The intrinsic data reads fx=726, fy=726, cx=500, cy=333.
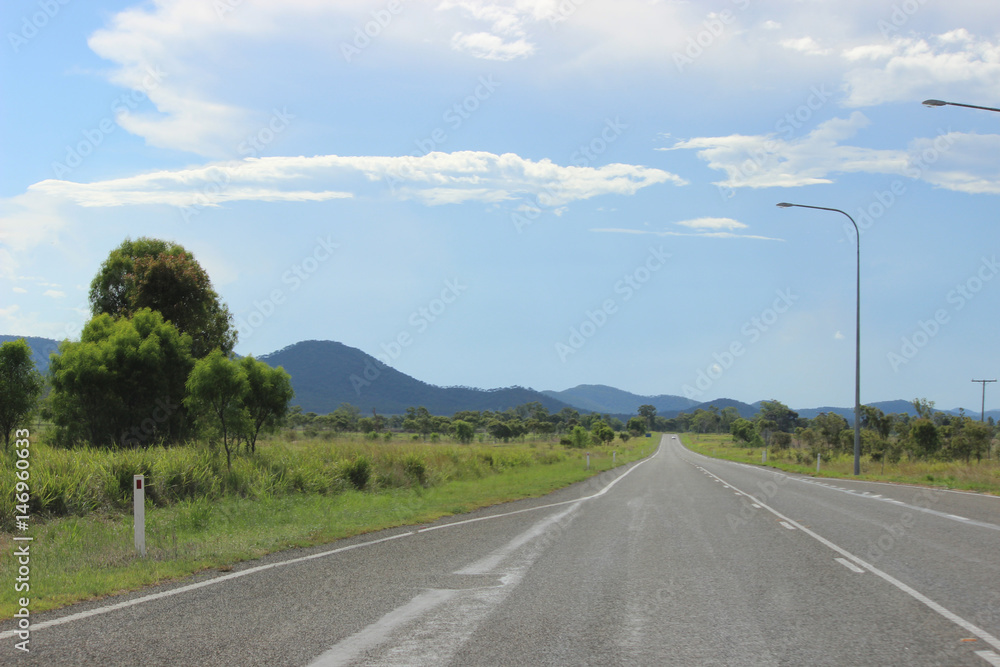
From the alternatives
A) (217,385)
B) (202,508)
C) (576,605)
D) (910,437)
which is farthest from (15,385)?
(910,437)

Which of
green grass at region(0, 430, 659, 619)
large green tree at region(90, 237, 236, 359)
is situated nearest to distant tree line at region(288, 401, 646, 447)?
large green tree at region(90, 237, 236, 359)

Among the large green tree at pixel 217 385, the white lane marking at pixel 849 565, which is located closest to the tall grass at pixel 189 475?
the large green tree at pixel 217 385

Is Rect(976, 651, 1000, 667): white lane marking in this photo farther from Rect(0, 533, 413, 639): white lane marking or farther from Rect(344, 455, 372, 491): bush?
Rect(344, 455, 372, 491): bush

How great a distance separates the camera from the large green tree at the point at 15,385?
75.8 ft

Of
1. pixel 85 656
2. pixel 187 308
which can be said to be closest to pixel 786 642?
pixel 85 656

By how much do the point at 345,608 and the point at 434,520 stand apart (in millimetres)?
8578

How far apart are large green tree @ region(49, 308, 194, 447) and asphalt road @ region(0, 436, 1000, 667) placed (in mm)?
16290

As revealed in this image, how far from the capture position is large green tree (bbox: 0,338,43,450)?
23.1m

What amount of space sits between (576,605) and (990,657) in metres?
3.33

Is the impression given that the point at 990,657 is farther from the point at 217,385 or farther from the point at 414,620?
the point at 217,385

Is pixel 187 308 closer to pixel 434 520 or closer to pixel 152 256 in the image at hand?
pixel 152 256

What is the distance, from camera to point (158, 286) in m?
31.2

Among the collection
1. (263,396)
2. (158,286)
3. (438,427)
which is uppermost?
(158,286)

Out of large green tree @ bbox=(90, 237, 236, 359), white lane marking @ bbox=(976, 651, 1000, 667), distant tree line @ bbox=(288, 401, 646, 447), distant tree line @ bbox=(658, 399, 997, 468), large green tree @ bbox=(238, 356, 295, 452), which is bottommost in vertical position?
distant tree line @ bbox=(288, 401, 646, 447)
